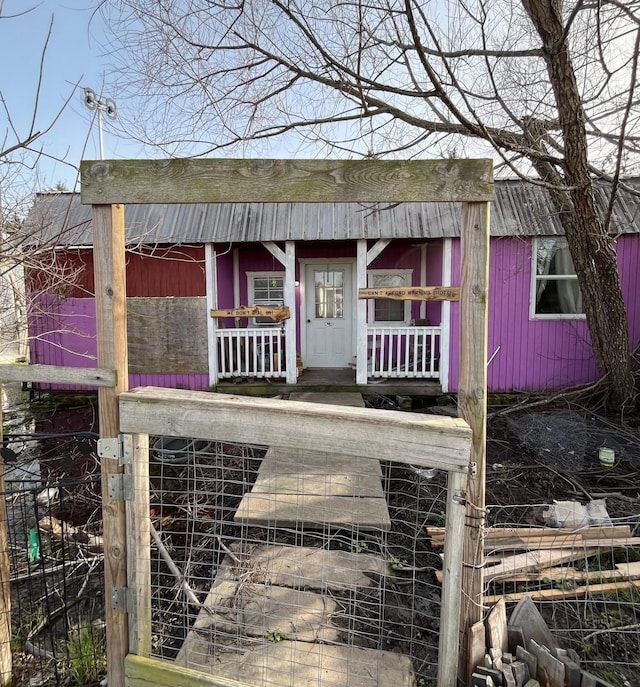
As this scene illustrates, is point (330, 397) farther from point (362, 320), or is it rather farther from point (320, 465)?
point (320, 465)

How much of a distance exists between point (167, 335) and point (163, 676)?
7.07m

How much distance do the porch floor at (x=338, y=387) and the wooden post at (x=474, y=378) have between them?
225 inches

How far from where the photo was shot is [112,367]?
66.0 inches

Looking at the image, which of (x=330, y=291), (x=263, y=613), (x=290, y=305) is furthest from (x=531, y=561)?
(x=330, y=291)

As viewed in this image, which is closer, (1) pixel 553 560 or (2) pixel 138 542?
(2) pixel 138 542

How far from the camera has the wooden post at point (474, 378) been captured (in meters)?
1.63

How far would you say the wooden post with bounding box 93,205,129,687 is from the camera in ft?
5.45

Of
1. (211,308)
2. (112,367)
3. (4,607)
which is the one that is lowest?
(4,607)

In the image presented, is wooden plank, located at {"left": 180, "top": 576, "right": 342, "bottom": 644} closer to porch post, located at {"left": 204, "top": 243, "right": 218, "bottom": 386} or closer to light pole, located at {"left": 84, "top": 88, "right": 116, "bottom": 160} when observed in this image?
light pole, located at {"left": 84, "top": 88, "right": 116, "bottom": 160}

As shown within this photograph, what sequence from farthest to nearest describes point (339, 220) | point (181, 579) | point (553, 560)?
point (339, 220) → point (553, 560) → point (181, 579)

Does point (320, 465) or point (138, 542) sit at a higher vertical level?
point (138, 542)

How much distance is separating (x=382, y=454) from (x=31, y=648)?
8.20 feet

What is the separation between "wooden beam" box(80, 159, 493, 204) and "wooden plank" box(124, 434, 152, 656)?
96 centimetres

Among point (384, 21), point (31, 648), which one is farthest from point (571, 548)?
point (384, 21)
